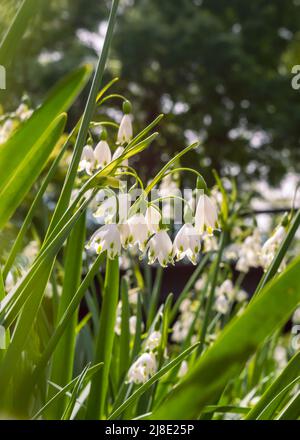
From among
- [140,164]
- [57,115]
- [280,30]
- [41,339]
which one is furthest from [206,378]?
[280,30]

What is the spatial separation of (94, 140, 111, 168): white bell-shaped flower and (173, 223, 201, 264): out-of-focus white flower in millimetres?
290

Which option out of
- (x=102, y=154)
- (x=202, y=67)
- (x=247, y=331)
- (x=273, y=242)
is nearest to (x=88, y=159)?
(x=102, y=154)

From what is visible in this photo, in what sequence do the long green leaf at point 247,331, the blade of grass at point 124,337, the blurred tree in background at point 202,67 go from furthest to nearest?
1. the blurred tree in background at point 202,67
2. the blade of grass at point 124,337
3. the long green leaf at point 247,331

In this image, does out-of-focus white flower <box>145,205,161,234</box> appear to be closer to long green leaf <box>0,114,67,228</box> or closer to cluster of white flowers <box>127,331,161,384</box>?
long green leaf <box>0,114,67,228</box>

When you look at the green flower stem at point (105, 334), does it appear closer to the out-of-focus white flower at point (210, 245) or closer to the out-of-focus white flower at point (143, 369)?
the out-of-focus white flower at point (143, 369)

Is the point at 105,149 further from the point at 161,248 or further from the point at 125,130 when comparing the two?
the point at 161,248

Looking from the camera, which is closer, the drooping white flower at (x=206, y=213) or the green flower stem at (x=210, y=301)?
the drooping white flower at (x=206, y=213)

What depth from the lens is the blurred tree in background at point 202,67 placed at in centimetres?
1296

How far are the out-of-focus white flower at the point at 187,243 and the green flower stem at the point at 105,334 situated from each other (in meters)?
0.26

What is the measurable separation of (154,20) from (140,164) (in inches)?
117

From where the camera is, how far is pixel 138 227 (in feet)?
3.00

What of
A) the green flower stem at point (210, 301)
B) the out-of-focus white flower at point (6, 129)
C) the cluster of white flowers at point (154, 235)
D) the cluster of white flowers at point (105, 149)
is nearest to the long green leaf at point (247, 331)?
the cluster of white flowers at point (154, 235)

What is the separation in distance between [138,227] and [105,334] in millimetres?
384

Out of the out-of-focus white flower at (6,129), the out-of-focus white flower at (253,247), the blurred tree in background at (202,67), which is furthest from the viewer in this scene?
the blurred tree in background at (202,67)
